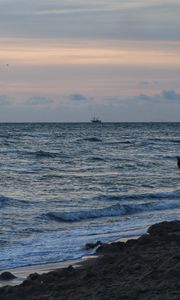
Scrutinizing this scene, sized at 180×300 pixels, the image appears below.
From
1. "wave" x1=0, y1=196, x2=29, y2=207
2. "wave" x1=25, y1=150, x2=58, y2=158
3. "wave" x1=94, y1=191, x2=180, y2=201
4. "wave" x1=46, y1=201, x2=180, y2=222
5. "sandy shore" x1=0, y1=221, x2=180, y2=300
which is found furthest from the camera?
"wave" x1=25, y1=150, x2=58, y2=158

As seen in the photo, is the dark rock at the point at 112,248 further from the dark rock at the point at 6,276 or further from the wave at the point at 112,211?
the wave at the point at 112,211

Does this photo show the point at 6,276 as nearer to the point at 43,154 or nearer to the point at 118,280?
the point at 118,280

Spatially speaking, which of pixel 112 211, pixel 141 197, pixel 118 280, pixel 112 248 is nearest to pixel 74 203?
pixel 112 211

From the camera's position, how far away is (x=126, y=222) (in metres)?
18.5

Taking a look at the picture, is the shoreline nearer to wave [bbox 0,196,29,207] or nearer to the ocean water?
the ocean water

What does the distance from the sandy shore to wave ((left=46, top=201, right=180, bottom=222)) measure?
800 centimetres

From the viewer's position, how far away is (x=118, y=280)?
29.8 ft

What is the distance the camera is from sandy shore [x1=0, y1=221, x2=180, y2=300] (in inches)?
328

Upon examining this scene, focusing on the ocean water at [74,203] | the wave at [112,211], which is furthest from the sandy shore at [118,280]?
the wave at [112,211]

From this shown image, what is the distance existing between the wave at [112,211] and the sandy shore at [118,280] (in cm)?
800

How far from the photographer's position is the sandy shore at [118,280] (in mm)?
8344

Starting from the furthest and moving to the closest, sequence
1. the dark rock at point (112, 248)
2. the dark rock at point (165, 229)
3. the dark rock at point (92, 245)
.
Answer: the dark rock at point (92, 245), the dark rock at point (165, 229), the dark rock at point (112, 248)

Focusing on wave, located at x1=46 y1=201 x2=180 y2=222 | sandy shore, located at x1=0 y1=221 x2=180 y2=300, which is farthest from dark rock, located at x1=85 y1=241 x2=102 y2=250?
wave, located at x1=46 y1=201 x2=180 y2=222

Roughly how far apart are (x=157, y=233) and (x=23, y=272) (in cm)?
290
